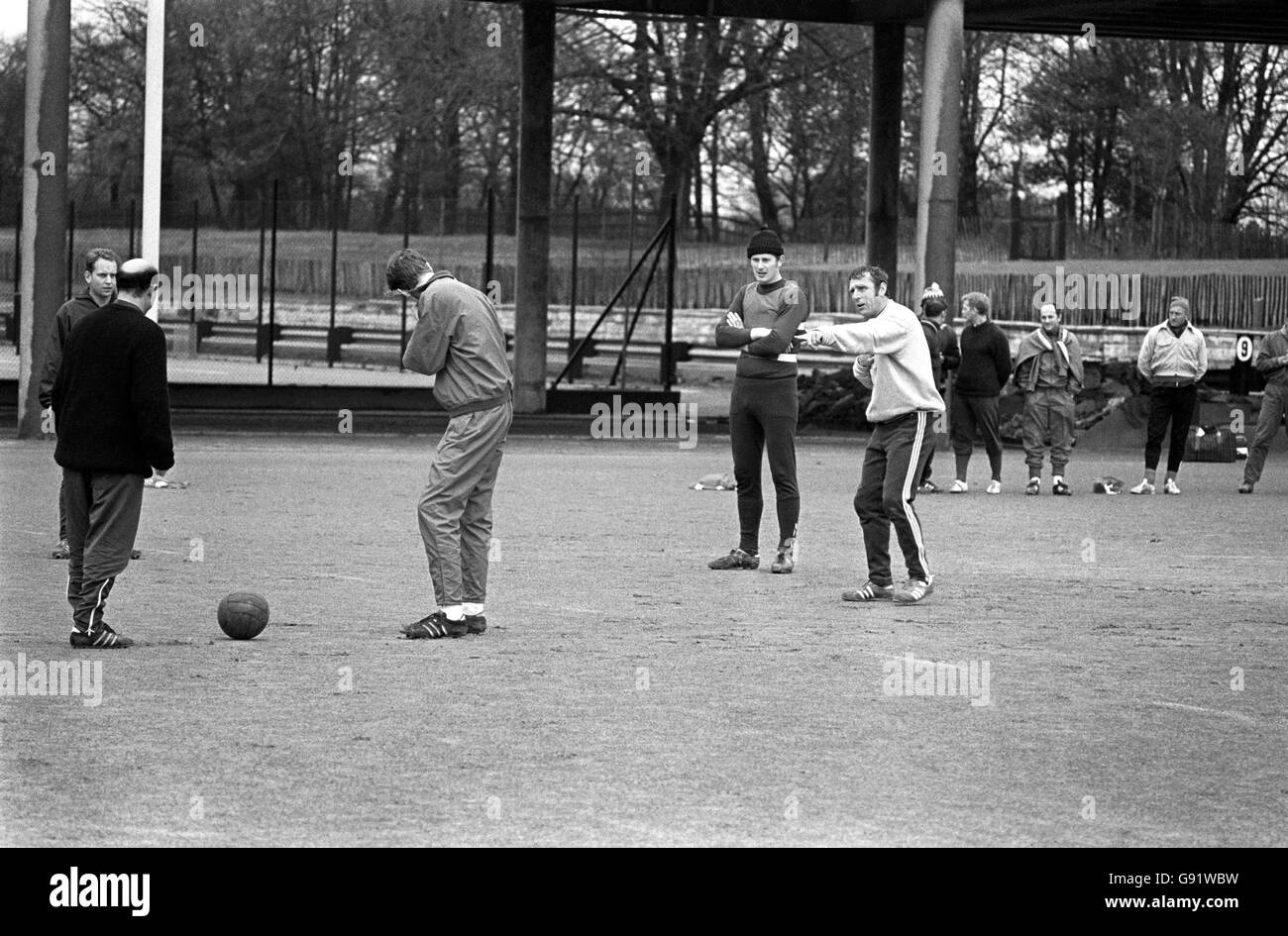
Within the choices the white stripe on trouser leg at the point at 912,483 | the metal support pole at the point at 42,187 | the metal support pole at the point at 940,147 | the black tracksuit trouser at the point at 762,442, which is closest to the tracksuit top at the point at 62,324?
the black tracksuit trouser at the point at 762,442

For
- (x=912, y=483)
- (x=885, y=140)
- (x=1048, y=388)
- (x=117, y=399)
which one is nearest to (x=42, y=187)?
(x=1048, y=388)

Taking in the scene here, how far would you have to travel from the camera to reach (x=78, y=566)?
10.1m

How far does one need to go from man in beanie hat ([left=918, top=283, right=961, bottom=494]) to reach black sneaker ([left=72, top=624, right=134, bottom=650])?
Answer: 1003 cm

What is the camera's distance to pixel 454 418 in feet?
35.3

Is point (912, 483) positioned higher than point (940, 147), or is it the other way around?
point (940, 147)

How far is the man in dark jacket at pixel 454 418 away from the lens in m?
10.6

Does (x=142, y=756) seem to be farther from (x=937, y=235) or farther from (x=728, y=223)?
(x=728, y=223)

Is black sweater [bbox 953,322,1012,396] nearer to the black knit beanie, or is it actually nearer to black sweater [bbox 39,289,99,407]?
the black knit beanie

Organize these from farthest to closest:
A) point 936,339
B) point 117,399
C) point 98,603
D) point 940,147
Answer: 1. point 940,147
2. point 936,339
3. point 117,399
4. point 98,603

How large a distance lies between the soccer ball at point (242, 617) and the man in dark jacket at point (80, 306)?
8.09 feet

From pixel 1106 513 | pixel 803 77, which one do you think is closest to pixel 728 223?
pixel 803 77

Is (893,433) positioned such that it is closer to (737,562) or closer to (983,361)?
(737,562)

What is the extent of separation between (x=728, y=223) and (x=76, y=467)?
148 feet

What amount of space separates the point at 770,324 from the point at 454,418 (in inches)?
130
